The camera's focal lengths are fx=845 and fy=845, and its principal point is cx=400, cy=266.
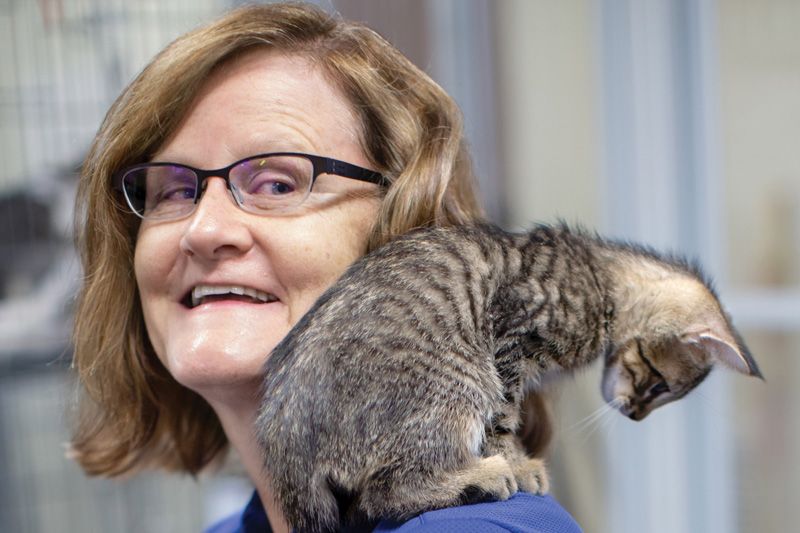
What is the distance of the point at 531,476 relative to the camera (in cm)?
121

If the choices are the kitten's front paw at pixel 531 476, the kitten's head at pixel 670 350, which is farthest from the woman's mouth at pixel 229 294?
the kitten's head at pixel 670 350

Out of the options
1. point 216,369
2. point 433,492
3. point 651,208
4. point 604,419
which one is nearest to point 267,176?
point 216,369

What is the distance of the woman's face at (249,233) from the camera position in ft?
3.75

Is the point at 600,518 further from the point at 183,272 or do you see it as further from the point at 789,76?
the point at 183,272

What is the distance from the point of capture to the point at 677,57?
2.53 meters

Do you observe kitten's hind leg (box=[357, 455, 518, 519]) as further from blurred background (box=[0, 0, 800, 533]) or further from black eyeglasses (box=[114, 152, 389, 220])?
blurred background (box=[0, 0, 800, 533])

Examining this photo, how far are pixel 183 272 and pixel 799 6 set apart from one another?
207cm

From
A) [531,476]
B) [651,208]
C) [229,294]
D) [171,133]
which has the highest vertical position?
[171,133]

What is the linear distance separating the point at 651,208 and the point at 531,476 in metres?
1.52

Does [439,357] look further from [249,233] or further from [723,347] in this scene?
[723,347]

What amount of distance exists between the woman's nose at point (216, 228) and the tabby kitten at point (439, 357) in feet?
0.45

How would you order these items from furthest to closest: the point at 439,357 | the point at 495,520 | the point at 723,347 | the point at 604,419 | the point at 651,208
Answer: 1. the point at 604,419
2. the point at 651,208
3. the point at 723,347
4. the point at 439,357
5. the point at 495,520

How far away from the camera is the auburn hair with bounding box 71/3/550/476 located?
47.8 inches

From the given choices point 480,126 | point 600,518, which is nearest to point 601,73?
point 480,126
